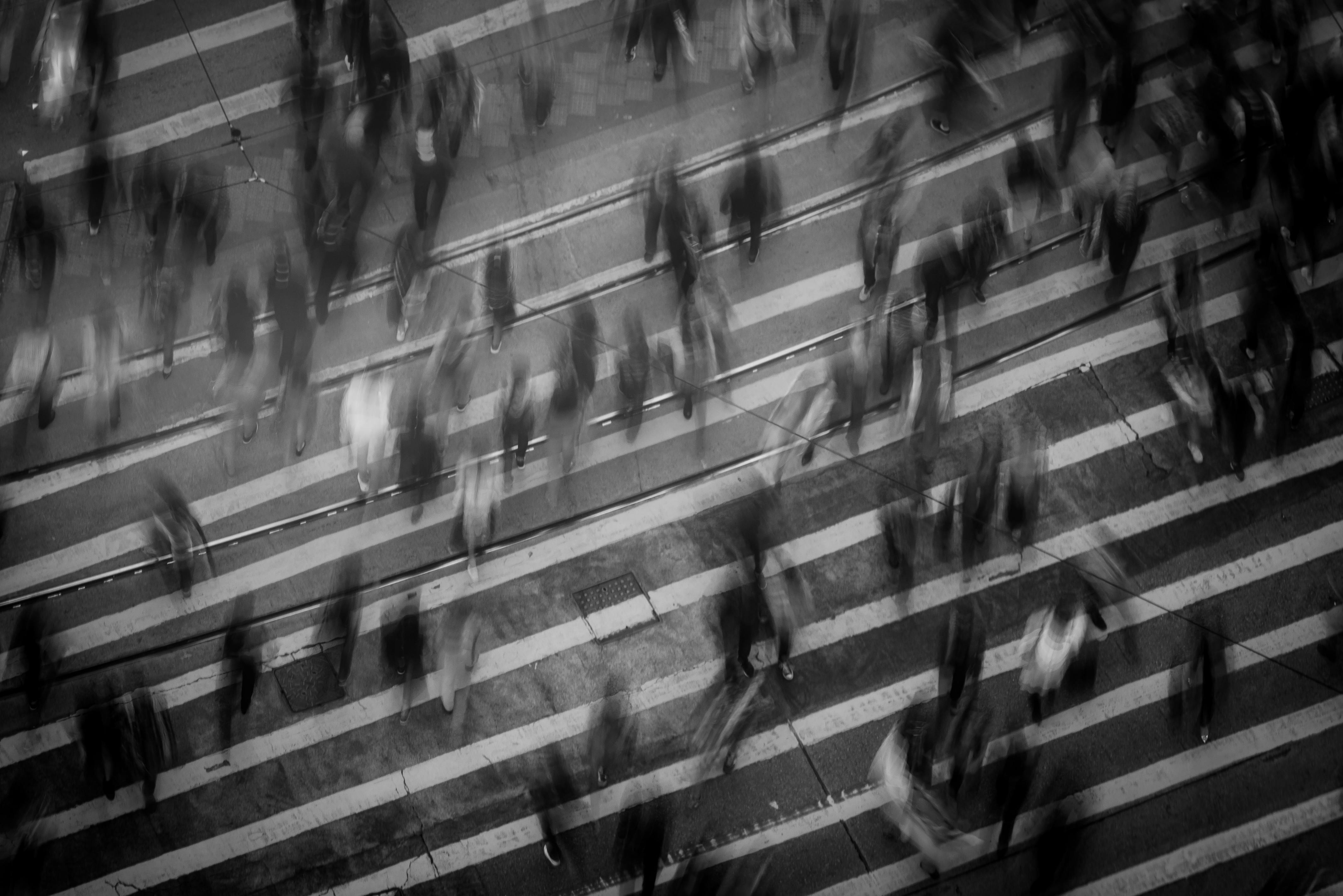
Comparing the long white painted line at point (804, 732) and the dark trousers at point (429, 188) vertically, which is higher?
the dark trousers at point (429, 188)

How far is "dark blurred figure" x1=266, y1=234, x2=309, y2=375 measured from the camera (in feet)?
33.4

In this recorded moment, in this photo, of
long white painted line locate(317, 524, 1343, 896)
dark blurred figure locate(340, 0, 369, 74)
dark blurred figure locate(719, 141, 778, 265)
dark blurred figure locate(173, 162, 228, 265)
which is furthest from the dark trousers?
long white painted line locate(317, 524, 1343, 896)

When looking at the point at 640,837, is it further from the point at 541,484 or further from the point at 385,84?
the point at 385,84

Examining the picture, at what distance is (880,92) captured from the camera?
410 inches

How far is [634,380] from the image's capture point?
9.90 m

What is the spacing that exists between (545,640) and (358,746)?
2.24 metres

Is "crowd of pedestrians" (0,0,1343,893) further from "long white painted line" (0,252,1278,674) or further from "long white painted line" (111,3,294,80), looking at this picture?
"long white painted line" (111,3,294,80)

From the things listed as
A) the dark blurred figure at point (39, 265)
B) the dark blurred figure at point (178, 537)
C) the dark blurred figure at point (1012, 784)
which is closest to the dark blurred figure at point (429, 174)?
the dark blurred figure at point (178, 537)

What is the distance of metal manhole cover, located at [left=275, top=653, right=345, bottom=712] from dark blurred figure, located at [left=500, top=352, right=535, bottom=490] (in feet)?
8.83

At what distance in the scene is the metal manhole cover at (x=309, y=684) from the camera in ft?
32.0

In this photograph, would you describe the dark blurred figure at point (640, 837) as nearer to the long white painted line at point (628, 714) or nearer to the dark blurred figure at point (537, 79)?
the long white painted line at point (628, 714)

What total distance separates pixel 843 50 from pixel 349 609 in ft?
26.8

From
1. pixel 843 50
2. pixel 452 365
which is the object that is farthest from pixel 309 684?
pixel 843 50

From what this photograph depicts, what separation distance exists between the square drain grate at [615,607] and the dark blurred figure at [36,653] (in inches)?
224
